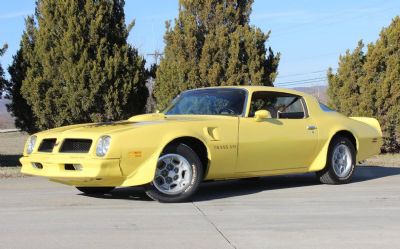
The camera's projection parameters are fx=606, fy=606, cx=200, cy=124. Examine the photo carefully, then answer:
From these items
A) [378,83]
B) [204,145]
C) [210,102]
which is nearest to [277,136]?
[210,102]

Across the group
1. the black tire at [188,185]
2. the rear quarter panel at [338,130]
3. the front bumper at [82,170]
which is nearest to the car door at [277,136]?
the rear quarter panel at [338,130]

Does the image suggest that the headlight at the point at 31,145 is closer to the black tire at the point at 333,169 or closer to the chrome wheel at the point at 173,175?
the chrome wheel at the point at 173,175

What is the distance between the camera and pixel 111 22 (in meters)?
15.0

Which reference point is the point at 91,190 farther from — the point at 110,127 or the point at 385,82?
the point at 385,82

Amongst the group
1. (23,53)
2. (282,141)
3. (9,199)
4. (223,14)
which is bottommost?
(9,199)

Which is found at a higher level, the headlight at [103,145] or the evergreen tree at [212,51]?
the evergreen tree at [212,51]

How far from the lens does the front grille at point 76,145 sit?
23.9 feet

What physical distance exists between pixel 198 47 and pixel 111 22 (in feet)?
8.75

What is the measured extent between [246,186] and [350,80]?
774 centimetres

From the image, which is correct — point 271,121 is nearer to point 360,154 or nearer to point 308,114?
point 308,114

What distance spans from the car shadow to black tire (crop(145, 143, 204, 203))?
1.23ft

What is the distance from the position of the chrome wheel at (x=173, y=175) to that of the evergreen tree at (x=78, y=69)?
6975mm

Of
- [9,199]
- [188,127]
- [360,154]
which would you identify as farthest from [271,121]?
[9,199]

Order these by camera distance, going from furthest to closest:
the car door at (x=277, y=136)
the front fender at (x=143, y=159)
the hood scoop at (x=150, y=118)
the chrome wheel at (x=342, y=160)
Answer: the chrome wheel at (x=342, y=160) → the hood scoop at (x=150, y=118) → the car door at (x=277, y=136) → the front fender at (x=143, y=159)
